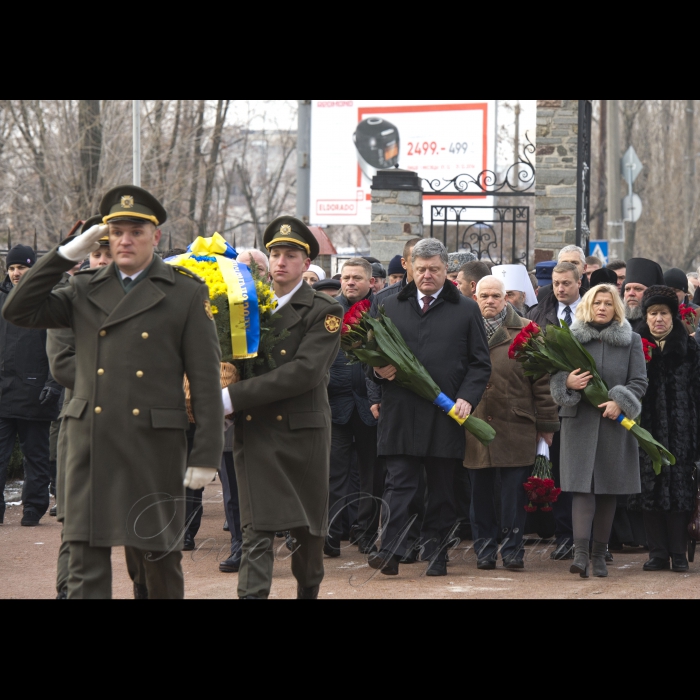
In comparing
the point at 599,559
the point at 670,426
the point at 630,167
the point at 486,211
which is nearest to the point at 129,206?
the point at 599,559

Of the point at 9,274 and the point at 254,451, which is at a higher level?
the point at 9,274

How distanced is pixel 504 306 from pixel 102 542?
4.39m

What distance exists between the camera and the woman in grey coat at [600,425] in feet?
26.4

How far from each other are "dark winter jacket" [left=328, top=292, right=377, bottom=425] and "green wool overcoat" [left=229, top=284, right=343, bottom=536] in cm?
260

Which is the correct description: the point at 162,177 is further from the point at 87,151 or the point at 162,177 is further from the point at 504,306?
the point at 504,306

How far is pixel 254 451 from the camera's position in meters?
6.16

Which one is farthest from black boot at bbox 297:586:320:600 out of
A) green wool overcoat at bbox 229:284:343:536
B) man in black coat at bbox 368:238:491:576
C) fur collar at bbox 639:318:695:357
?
fur collar at bbox 639:318:695:357

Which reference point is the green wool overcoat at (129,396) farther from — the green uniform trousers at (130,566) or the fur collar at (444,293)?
the fur collar at (444,293)

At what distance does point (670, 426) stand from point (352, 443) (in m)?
2.33

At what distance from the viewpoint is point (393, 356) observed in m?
7.75

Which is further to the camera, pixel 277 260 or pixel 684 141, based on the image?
pixel 684 141

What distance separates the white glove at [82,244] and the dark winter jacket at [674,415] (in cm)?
470
